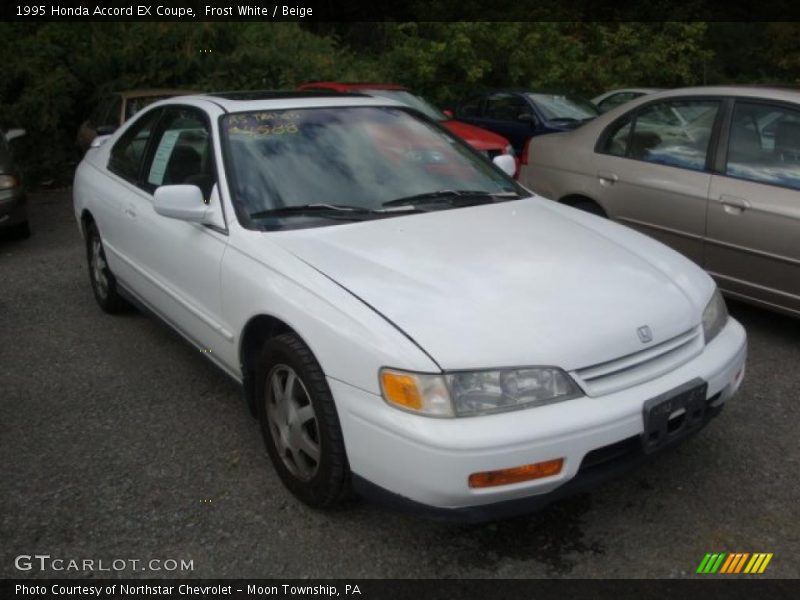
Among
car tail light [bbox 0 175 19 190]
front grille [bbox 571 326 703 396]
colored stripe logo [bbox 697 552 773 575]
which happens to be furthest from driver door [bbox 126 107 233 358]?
car tail light [bbox 0 175 19 190]

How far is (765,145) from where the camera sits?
4621 mm

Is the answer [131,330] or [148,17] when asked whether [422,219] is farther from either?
[148,17]

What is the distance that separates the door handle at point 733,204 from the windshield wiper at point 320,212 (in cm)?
236

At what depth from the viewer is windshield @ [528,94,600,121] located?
36.1 ft

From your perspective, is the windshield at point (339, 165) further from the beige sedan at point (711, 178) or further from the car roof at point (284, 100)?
the beige sedan at point (711, 178)

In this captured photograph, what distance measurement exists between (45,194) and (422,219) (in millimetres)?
9503

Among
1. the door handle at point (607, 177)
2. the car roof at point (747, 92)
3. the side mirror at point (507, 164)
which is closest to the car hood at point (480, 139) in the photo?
the door handle at point (607, 177)

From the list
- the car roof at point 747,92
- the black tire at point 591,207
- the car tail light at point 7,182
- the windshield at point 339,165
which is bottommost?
the car tail light at point 7,182

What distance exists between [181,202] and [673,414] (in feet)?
7.10

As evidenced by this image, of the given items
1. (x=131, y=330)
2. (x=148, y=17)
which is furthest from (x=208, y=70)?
(x=131, y=330)

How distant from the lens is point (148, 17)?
45.6ft

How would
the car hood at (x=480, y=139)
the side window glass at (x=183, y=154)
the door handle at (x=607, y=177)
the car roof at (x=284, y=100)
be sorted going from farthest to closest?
the car hood at (x=480, y=139) → the door handle at (x=607, y=177) → the car roof at (x=284, y=100) → the side window glass at (x=183, y=154)

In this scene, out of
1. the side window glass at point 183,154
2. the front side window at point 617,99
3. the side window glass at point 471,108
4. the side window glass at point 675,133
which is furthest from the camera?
the front side window at point 617,99

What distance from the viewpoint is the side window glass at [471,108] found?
1227 cm
